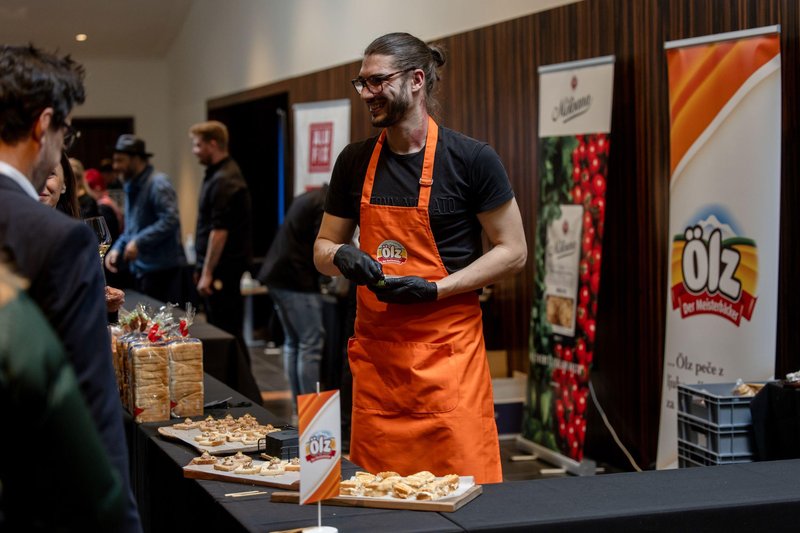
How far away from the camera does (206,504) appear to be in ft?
6.92

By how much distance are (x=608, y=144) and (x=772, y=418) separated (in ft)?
5.72

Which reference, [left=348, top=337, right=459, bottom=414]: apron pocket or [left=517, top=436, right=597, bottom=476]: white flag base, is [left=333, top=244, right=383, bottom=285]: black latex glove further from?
[left=517, top=436, right=597, bottom=476]: white flag base

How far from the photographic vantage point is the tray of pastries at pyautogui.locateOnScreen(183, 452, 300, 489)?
2.06 m

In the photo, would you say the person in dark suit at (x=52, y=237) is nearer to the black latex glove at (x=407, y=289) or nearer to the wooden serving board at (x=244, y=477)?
the wooden serving board at (x=244, y=477)

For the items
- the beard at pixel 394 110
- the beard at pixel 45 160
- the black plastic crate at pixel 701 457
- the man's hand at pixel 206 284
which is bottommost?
the black plastic crate at pixel 701 457

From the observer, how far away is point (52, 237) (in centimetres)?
125

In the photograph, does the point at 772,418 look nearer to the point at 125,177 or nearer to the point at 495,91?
the point at 495,91

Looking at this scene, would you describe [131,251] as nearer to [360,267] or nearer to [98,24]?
[360,267]

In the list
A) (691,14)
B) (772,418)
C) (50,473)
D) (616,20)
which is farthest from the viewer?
(616,20)

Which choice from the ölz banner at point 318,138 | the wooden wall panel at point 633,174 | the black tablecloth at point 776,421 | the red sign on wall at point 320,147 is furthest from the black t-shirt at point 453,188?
the red sign on wall at point 320,147

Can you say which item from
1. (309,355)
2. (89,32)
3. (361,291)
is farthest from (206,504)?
(89,32)

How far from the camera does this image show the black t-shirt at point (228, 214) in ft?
20.6

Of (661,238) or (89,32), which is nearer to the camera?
(661,238)


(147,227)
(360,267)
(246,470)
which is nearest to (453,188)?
(360,267)
